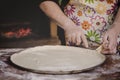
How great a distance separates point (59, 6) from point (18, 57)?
468mm

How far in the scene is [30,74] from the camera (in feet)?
2.90

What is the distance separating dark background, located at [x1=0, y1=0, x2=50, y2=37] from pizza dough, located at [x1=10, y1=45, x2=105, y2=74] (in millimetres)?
1433

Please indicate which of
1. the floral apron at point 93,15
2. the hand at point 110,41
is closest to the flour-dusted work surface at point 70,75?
the hand at point 110,41

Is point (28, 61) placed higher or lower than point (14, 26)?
higher

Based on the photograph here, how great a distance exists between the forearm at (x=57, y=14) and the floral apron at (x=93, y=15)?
0.12 metres

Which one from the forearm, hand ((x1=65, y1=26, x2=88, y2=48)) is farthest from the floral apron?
hand ((x1=65, y1=26, x2=88, y2=48))

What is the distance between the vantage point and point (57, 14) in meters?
1.34

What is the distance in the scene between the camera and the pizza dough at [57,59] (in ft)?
3.00

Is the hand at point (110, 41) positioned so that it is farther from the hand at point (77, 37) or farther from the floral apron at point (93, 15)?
the floral apron at point (93, 15)

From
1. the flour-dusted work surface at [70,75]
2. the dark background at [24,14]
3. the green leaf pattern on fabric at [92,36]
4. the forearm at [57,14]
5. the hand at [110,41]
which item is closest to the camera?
the flour-dusted work surface at [70,75]

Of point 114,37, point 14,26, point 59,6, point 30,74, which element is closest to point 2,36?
point 14,26

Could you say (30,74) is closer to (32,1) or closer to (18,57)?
(18,57)

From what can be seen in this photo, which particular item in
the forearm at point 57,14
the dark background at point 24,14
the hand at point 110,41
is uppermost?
the forearm at point 57,14

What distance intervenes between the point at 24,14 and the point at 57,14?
4.27 feet
